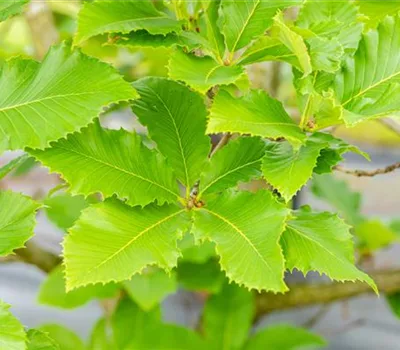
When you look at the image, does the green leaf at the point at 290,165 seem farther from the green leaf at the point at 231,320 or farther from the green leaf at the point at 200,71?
the green leaf at the point at 231,320

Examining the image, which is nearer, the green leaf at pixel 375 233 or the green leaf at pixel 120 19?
the green leaf at pixel 120 19

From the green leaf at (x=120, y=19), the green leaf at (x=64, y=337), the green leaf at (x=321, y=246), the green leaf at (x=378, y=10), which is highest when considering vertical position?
the green leaf at (x=120, y=19)

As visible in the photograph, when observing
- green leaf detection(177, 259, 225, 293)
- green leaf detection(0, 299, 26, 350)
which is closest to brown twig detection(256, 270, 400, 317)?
green leaf detection(177, 259, 225, 293)

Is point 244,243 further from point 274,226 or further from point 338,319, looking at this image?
point 338,319

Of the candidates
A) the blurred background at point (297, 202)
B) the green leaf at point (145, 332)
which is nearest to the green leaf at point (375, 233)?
the blurred background at point (297, 202)

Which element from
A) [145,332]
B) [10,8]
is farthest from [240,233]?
[145,332]

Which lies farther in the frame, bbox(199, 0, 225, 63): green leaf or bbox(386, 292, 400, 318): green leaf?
bbox(386, 292, 400, 318): green leaf

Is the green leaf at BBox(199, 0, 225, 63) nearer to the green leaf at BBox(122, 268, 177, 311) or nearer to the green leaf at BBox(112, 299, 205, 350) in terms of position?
the green leaf at BBox(122, 268, 177, 311)

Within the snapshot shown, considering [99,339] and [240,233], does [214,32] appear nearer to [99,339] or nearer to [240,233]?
[240,233]
